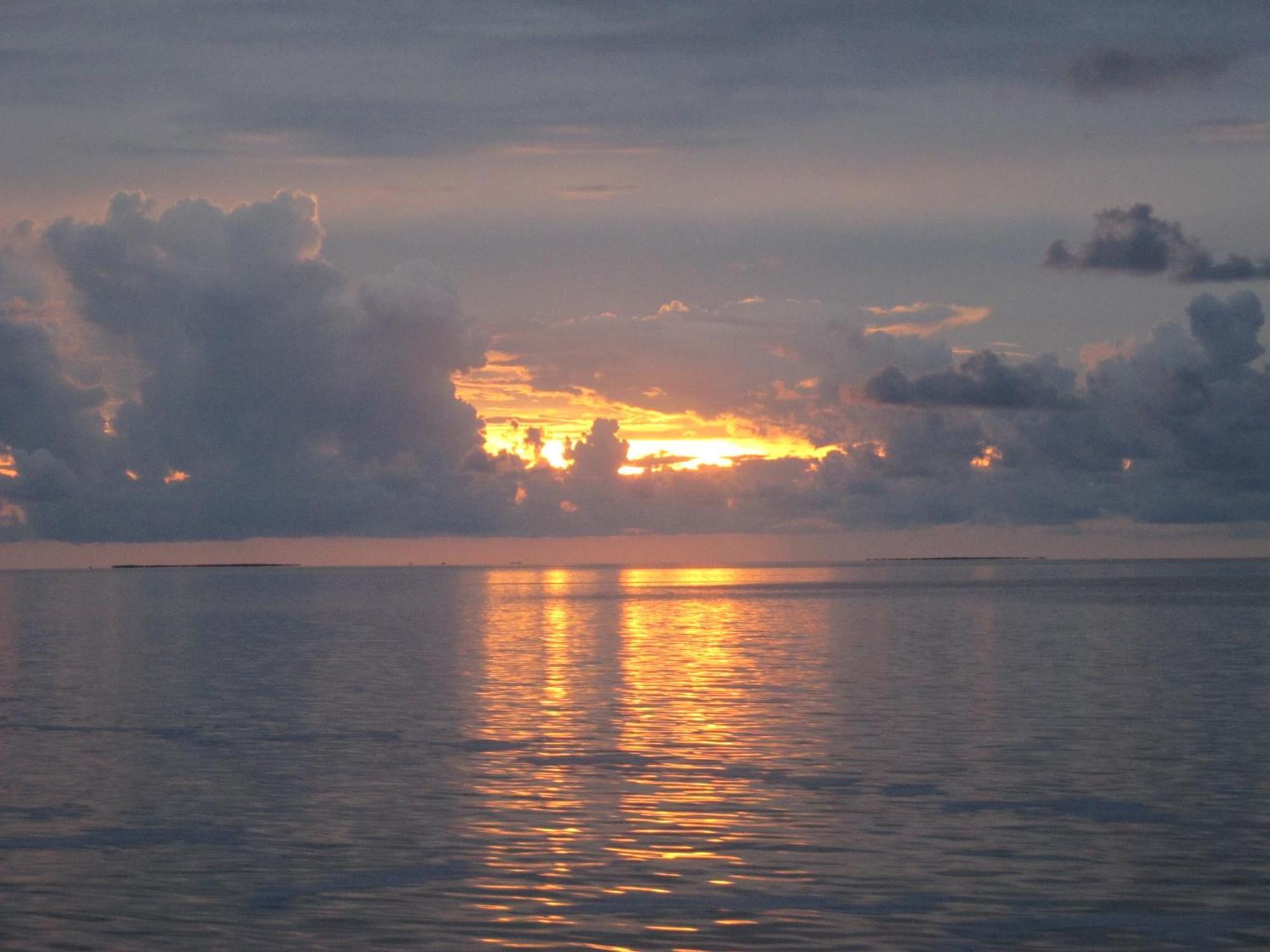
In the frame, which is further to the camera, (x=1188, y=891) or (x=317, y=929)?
(x=1188, y=891)

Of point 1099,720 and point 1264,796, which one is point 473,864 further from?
point 1099,720

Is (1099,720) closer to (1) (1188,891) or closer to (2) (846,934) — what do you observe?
(1) (1188,891)

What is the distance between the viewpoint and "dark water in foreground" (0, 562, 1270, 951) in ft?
77.4

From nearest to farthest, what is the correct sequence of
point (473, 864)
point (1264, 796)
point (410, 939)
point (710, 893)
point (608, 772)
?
1. point (410, 939)
2. point (710, 893)
3. point (473, 864)
4. point (1264, 796)
5. point (608, 772)

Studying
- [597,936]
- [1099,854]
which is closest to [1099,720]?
[1099,854]

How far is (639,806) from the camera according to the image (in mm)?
34188

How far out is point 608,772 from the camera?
39.6 m

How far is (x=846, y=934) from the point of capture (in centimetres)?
2248

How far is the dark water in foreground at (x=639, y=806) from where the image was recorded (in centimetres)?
2358

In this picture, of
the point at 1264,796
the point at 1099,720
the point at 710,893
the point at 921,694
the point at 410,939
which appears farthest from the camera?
Answer: the point at 921,694

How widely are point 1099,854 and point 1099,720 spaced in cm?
2333

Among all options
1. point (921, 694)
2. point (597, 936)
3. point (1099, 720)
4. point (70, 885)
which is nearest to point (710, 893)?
point (597, 936)

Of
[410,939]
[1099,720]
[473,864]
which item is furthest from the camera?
[1099,720]

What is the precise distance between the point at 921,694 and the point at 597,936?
39611 mm
